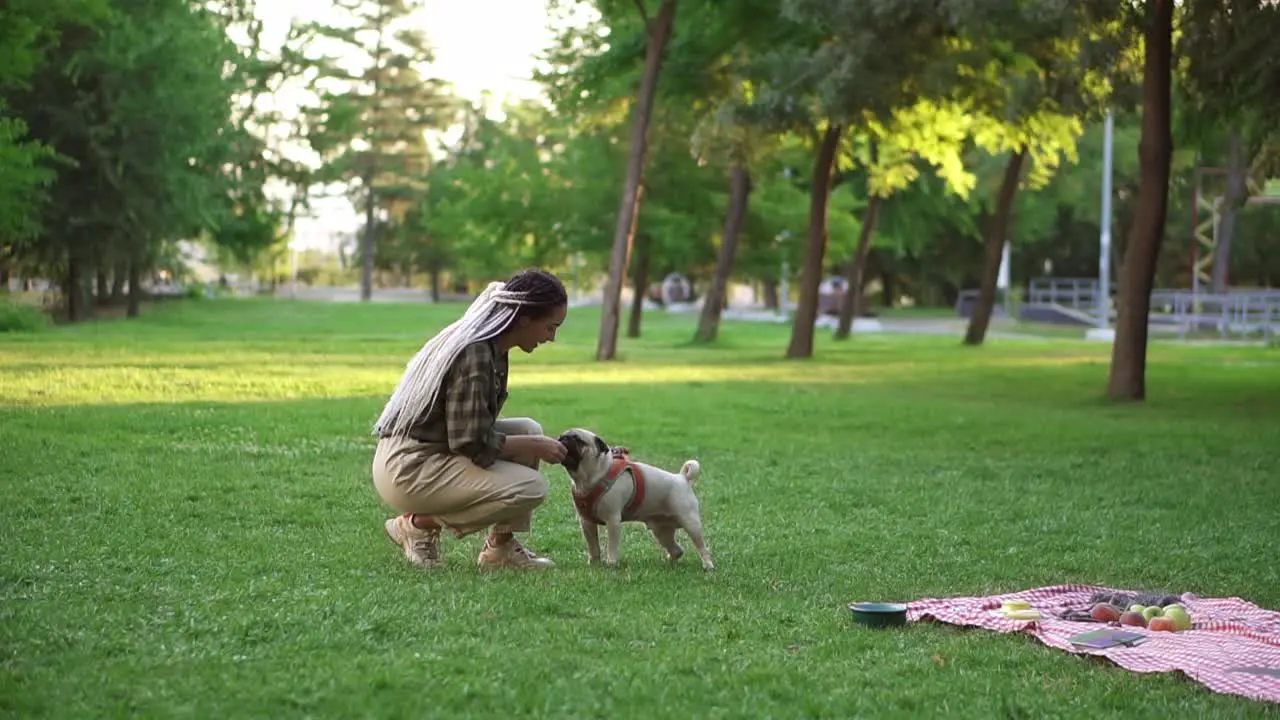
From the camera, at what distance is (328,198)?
80.6m

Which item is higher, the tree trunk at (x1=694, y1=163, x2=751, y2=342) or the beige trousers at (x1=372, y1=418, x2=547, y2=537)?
the tree trunk at (x1=694, y1=163, x2=751, y2=342)

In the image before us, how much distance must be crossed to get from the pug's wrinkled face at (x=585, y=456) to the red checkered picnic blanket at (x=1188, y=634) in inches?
69.5

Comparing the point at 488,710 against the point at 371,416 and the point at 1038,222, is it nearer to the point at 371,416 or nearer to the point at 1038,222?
the point at 371,416

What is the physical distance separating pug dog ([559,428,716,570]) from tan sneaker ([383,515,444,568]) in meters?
0.80

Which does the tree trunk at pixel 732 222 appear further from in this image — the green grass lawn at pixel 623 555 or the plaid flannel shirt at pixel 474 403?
the plaid flannel shirt at pixel 474 403

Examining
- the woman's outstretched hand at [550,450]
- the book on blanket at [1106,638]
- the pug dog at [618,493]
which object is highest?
the woman's outstretched hand at [550,450]

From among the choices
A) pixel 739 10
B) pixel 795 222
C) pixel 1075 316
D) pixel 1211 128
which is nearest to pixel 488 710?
pixel 1211 128

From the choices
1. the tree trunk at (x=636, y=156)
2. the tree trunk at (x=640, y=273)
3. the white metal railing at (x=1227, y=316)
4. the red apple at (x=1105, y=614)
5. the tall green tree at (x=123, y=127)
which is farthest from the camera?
the white metal railing at (x=1227, y=316)

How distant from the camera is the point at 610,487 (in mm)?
8656

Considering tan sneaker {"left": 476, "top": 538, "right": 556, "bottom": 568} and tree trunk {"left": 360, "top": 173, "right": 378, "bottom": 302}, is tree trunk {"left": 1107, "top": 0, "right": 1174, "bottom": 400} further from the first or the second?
tree trunk {"left": 360, "top": 173, "right": 378, "bottom": 302}

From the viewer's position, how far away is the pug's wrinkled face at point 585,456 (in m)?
8.55

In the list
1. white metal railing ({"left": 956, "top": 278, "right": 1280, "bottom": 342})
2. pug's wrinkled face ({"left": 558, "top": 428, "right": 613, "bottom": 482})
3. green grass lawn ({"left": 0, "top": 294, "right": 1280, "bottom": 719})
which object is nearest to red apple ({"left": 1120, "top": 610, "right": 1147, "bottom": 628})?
green grass lawn ({"left": 0, "top": 294, "right": 1280, "bottom": 719})

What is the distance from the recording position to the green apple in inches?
294

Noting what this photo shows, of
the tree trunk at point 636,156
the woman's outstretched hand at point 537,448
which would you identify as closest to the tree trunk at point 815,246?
the tree trunk at point 636,156
